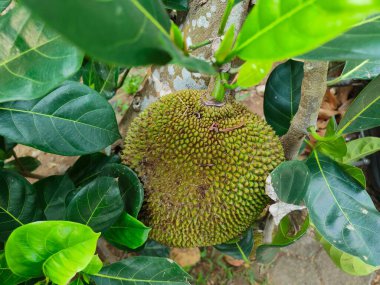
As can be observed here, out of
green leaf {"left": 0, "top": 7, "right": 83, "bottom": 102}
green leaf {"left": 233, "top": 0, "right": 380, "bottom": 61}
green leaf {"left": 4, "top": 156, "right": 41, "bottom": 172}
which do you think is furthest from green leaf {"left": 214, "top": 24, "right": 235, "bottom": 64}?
green leaf {"left": 4, "top": 156, "right": 41, "bottom": 172}

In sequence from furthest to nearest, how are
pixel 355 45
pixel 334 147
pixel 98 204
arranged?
1. pixel 334 147
2. pixel 98 204
3. pixel 355 45

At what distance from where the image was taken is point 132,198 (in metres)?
0.69

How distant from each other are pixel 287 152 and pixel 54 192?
1.68 ft

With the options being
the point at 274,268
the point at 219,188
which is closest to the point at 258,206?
the point at 219,188

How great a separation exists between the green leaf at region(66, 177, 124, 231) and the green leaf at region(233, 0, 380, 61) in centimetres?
33

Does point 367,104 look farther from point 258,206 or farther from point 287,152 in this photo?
point 258,206

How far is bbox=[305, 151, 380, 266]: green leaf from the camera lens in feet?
2.17

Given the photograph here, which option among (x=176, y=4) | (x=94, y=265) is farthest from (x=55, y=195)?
(x=176, y=4)

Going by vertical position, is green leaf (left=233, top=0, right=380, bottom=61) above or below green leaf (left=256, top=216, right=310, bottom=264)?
above

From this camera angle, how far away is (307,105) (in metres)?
0.72

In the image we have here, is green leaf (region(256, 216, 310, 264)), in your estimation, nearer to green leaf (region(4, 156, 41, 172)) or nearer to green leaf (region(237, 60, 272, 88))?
green leaf (region(237, 60, 272, 88))

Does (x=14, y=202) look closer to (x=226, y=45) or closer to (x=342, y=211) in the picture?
(x=226, y=45)

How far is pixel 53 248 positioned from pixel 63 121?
0.75 ft

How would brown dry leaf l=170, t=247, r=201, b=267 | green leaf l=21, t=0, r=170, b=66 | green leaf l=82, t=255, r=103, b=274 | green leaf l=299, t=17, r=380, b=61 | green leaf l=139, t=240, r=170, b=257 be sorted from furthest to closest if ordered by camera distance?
brown dry leaf l=170, t=247, r=201, b=267 < green leaf l=139, t=240, r=170, b=257 < green leaf l=82, t=255, r=103, b=274 < green leaf l=299, t=17, r=380, b=61 < green leaf l=21, t=0, r=170, b=66
